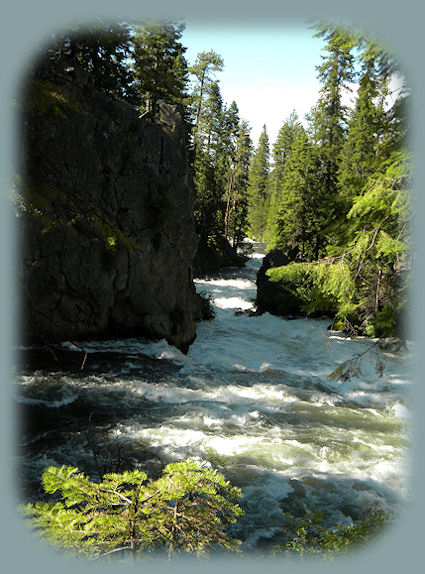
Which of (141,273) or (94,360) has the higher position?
(141,273)

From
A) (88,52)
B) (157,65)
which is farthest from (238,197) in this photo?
(88,52)

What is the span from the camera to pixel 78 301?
39.6 ft

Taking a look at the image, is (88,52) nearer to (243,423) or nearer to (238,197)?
(243,423)

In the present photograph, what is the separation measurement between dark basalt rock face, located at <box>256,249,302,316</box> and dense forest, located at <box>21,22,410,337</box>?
2.22 ft

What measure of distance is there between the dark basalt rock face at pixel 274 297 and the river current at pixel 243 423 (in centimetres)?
740

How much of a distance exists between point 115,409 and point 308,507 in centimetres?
480

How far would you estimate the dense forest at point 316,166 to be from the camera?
18.0ft

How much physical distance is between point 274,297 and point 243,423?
1500cm

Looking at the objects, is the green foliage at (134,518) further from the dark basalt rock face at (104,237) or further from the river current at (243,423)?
the dark basalt rock face at (104,237)

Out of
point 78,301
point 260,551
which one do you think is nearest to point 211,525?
point 260,551

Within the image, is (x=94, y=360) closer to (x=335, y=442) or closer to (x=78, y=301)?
(x=78, y=301)

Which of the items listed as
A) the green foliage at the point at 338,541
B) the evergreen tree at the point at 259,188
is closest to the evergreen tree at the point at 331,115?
the green foliage at the point at 338,541

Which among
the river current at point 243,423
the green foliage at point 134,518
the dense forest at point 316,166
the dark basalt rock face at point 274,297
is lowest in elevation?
the river current at point 243,423

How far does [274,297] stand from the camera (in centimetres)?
2303
